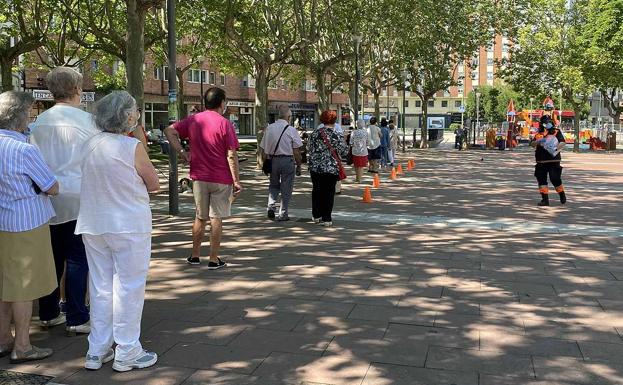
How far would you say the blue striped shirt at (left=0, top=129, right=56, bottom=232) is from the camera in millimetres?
3912

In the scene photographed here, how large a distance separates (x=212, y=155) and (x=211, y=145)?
0.36 feet

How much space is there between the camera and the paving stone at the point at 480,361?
13.0 feet

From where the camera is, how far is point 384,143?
19.7m

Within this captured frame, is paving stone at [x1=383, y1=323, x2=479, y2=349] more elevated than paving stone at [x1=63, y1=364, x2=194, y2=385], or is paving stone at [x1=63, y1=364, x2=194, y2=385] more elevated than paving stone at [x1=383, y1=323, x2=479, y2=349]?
paving stone at [x1=63, y1=364, x2=194, y2=385]

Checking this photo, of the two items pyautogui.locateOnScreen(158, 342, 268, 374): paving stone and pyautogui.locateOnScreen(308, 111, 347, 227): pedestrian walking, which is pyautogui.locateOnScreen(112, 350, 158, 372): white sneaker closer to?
pyautogui.locateOnScreen(158, 342, 268, 374): paving stone

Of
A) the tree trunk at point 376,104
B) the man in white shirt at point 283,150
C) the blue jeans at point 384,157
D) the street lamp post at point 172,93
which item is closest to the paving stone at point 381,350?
the man in white shirt at point 283,150

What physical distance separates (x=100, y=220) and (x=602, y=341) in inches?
145

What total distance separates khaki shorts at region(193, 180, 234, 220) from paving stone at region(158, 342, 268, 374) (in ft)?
7.08

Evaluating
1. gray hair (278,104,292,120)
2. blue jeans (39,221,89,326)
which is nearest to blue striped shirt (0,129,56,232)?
blue jeans (39,221,89,326)

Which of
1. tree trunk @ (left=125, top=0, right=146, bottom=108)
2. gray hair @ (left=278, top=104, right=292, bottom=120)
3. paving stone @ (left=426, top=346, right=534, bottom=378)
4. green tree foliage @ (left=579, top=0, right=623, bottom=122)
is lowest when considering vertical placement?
paving stone @ (left=426, top=346, right=534, bottom=378)

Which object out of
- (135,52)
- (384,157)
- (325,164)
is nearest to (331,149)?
(325,164)

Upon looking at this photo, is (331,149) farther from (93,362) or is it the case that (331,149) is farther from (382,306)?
(93,362)

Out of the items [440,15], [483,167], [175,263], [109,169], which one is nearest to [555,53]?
[440,15]

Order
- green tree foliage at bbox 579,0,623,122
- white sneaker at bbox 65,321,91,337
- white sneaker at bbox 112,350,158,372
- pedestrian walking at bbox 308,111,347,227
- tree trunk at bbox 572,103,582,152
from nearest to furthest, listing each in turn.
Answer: white sneaker at bbox 112,350,158,372 → white sneaker at bbox 65,321,91,337 → pedestrian walking at bbox 308,111,347,227 → green tree foliage at bbox 579,0,623,122 → tree trunk at bbox 572,103,582,152
